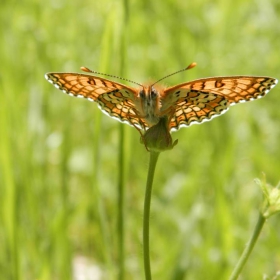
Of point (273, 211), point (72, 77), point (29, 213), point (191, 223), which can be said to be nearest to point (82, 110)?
point (29, 213)

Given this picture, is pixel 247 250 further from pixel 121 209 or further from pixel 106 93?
pixel 121 209

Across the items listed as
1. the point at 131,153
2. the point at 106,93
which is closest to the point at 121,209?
the point at 106,93

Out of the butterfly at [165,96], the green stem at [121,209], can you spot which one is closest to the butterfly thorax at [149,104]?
the butterfly at [165,96]

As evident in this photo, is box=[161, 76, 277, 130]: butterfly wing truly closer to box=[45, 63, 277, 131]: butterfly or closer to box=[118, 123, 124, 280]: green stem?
box=[45, 63, 277, 131]: butterfly

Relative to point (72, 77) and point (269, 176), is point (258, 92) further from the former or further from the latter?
point (269, 176)

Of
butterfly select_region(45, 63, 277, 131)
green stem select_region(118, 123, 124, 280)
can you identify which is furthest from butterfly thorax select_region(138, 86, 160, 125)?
green stem select_region(118, 123, 124, 280)

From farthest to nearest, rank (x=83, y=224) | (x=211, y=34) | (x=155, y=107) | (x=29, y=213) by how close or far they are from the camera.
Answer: (x=211, y=34) → (x=83, y=224) → (x=29, y=213) → (x=155, y=107)

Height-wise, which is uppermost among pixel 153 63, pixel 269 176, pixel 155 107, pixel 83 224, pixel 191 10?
pixel 191 10
